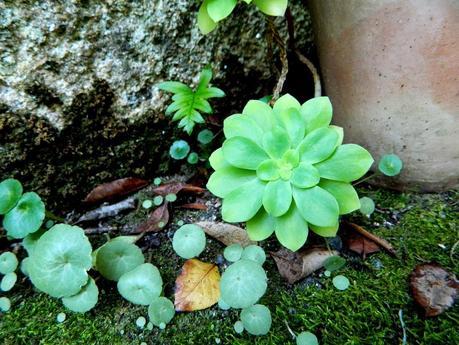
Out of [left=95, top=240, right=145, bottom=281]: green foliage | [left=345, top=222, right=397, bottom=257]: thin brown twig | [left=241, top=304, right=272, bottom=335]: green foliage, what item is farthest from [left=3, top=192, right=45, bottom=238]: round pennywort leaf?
[left=345, top=222, right=397, bottom=257]: thin brown twig

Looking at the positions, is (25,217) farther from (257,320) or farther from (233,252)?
(257,320)

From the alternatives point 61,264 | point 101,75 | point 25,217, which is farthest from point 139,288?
point 101,75

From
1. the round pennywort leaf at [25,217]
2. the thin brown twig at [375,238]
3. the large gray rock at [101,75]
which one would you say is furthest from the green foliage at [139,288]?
the thin brown twig at [375,238]

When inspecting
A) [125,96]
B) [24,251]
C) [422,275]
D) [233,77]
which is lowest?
[24,251]

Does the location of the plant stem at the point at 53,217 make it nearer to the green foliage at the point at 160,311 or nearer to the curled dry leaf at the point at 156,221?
the curled dry leaf at the point at 156,221

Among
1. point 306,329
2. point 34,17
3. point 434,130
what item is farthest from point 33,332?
point 434,130

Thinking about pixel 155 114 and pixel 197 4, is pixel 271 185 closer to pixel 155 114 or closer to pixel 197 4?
pixel 155 114

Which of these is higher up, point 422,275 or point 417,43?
point 417,43
